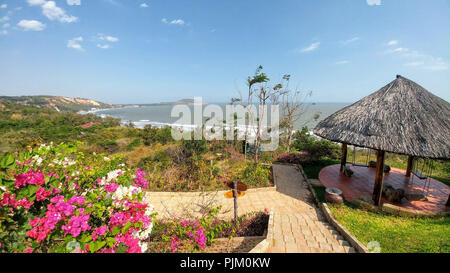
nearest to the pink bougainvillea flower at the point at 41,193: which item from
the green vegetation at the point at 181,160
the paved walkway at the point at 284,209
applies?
the green vegetation at the point at 181,160

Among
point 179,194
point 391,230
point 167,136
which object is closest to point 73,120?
point 167,136

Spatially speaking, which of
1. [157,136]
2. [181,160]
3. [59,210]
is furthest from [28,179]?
[157,136]

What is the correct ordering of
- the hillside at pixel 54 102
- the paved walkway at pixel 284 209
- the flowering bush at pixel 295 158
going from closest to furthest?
the paved walkway at pixel 284 209 < the flowering bush at pixel 295 158 < the hillside at pixel 54 102

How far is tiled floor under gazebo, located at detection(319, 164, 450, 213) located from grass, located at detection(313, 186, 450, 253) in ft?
2.23

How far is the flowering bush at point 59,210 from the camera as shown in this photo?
1.36 metres

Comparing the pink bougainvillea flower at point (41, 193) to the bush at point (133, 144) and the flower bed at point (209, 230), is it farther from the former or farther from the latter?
the bush at point (133, 144)

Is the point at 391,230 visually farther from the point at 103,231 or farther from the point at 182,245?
the point at 103,231

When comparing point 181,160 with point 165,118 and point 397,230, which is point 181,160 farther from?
point 165,118

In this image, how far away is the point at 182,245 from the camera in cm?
318

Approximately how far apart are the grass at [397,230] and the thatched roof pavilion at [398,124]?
859mm

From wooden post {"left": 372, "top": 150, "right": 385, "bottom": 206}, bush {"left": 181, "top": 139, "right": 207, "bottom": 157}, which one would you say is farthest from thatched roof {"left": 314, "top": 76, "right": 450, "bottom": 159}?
bush {"left": 181, "top": 139, "right": 207, "bottom": 157}

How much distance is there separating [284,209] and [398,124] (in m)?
4.01

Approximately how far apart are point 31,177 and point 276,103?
1125cm

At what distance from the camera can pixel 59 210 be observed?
147 centimetres
